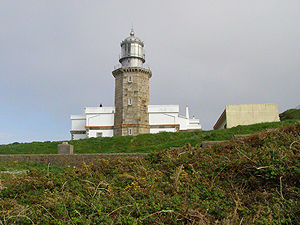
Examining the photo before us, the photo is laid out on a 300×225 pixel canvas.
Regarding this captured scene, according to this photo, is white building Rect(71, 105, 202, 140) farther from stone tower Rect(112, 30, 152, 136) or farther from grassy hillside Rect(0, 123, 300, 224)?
grassy hillside Rect(0, 123, 300, 224)

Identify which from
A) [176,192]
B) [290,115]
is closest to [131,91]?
[290,115]

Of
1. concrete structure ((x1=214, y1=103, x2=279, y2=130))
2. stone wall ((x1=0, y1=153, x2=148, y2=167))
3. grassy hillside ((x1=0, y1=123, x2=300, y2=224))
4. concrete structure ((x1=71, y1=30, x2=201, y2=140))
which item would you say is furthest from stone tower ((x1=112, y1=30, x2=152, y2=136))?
grassy hillside ((x1=0, y1=123, x2=300, y2=224))

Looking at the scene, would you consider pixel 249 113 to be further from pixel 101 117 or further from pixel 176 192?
pixel 176 192

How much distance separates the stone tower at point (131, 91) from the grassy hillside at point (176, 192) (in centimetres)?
2210

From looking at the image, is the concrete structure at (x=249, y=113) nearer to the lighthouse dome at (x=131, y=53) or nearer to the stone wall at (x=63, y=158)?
the lighthouse dome at (x=131, y=53)

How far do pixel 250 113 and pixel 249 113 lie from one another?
81mm

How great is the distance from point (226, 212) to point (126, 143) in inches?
704

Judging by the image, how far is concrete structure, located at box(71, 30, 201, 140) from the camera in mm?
28797

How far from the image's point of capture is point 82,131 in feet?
102

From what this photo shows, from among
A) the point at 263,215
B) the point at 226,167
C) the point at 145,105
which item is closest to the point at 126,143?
the point at 145,105

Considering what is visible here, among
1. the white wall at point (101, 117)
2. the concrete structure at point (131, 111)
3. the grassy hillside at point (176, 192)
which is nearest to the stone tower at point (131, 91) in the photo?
the concrete structure at point (131, 111)

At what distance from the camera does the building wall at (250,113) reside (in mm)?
22844

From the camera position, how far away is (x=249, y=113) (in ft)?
76.1

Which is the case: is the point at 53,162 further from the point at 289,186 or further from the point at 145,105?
the point at 145,105
